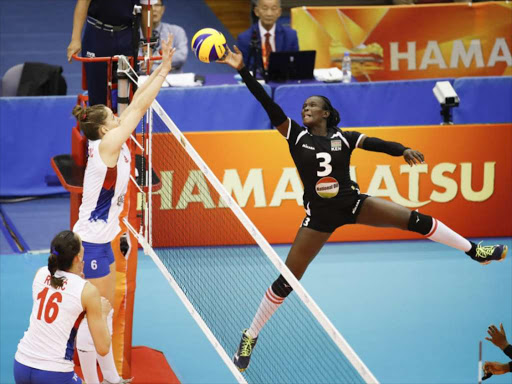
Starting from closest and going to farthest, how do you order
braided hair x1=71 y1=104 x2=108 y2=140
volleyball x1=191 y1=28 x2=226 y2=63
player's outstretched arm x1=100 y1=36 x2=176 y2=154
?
player's outstretched arm x1=100 y1=36 x2=176 y2=154
braided hair x1=71 y1=104 x2=108 y2=140
volleyball x1=191 y1=28 x2=226 y2=63

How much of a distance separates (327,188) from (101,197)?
1824 millimetres

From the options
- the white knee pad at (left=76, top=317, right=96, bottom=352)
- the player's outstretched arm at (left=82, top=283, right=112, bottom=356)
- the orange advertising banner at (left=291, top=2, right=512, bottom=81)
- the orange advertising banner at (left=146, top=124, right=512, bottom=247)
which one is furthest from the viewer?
the orange advertising banner at (left=291, top=2, right=512, bottom=81)

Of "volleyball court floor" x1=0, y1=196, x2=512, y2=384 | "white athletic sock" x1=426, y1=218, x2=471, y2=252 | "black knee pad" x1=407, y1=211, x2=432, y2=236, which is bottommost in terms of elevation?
"volleyball court floor" x1=0, y1=196, x2=512, y2=384

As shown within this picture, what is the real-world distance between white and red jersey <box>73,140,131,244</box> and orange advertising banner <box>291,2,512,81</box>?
24.8 ft

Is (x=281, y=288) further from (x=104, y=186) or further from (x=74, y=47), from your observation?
(x=74, y=47)

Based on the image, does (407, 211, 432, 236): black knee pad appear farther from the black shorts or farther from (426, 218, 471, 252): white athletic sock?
the black shorts

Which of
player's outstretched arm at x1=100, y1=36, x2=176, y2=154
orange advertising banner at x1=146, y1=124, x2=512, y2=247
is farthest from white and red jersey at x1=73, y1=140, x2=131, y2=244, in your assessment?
orange advertising banner at x1=146, y1=124, x2=512, y2=247

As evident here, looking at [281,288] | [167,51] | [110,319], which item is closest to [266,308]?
[281,288]

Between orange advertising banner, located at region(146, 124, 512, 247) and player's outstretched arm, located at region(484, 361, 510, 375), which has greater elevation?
player's outstretched arm, located at region(484, 361, 510, 375)

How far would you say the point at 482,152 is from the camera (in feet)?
35.6

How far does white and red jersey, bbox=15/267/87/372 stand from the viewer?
5309mm

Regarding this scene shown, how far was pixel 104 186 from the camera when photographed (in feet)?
20.7

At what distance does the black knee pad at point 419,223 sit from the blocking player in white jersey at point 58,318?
111 inches

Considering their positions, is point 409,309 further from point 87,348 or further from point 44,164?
point 44,164
